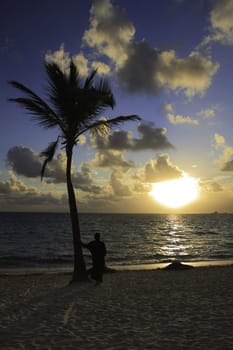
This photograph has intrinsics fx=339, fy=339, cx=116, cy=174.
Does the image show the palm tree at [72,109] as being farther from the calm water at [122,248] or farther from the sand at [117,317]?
the calm water at [122,248]

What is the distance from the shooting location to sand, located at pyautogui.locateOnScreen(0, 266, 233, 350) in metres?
5.82

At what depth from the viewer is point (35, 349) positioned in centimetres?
543

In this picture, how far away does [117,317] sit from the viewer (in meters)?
7.64

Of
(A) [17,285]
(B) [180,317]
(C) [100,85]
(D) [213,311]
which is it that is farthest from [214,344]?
(C) [100,85]

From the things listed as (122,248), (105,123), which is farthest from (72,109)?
(122,248)

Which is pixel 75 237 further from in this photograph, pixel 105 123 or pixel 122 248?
pixel 122 248

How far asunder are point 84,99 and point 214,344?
9.53m

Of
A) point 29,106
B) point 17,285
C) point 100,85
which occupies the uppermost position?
point 100,85

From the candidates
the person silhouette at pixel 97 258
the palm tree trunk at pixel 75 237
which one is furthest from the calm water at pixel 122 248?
the person silhouette at pixel 97 258

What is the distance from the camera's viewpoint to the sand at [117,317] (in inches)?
229

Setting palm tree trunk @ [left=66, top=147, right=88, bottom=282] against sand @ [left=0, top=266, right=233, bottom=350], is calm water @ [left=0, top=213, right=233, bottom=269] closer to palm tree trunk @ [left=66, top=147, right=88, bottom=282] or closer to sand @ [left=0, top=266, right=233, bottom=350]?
palm tree trunk @ [left=66, top=147, right=88, bottom=282]

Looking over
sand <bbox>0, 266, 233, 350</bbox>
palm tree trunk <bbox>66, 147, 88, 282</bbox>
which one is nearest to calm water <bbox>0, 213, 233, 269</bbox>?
palm tree trunk <bbox>66, 147, 88, 282</bbox>

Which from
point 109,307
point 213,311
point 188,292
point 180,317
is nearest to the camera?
point 180,317

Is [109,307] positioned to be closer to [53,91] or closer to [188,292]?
[188,292]
